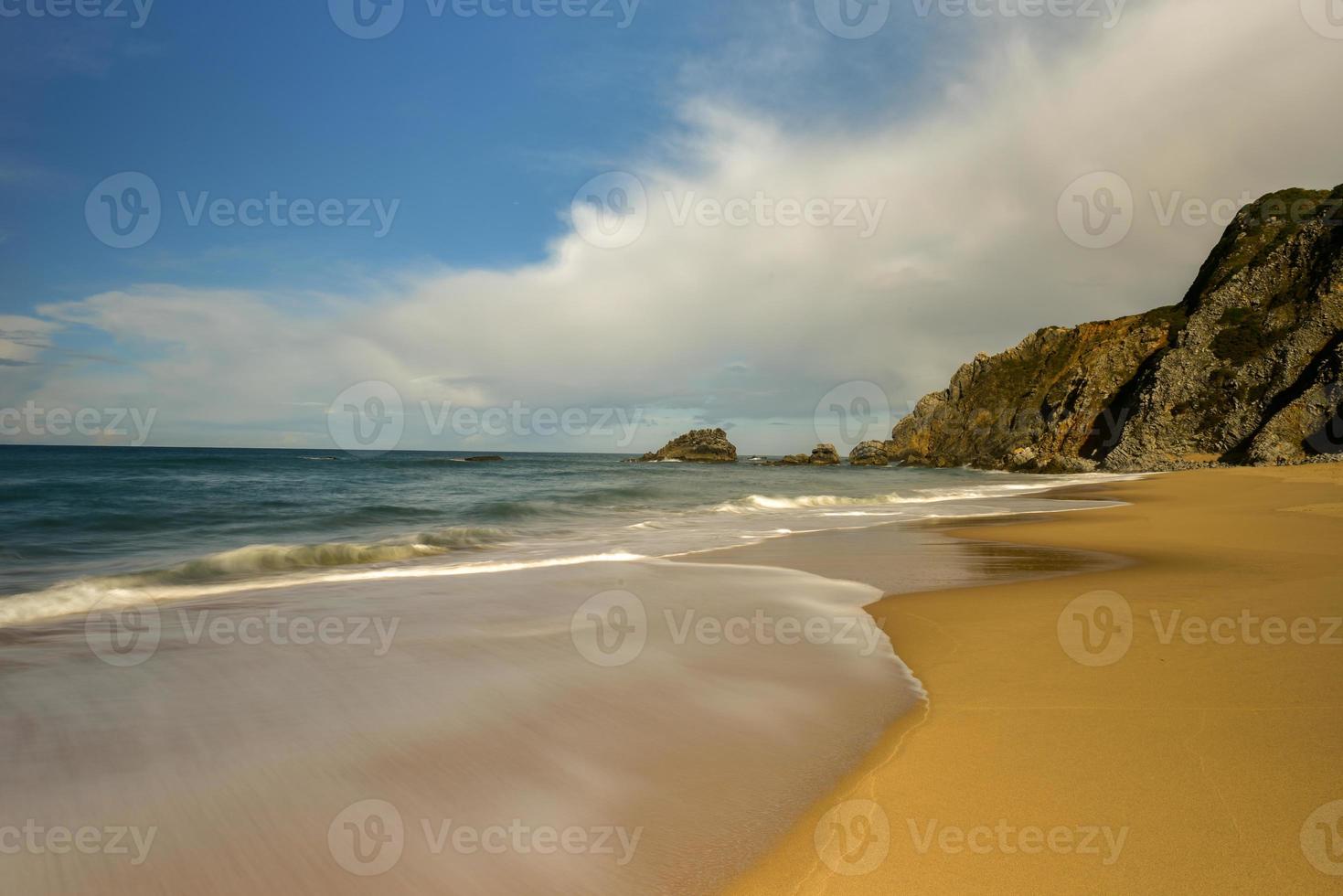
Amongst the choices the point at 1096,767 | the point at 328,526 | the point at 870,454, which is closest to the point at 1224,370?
the point at 870,454

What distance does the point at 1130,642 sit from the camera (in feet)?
16.3

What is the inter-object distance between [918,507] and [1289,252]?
155 ft

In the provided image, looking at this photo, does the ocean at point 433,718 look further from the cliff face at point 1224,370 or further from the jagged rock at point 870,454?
the jagged rock at point 870,454

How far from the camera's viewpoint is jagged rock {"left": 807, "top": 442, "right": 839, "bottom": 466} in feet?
309

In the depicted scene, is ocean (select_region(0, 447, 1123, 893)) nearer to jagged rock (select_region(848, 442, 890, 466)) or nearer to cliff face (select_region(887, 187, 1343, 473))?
cliff face (select_region(887, 187, 1343, 473))

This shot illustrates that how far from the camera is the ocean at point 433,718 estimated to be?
99.9 inches

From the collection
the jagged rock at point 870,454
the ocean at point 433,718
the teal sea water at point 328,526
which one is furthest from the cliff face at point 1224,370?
the ocean at point 433,718

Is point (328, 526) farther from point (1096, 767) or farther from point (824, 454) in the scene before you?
point (824, 454)

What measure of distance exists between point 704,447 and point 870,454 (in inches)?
1111

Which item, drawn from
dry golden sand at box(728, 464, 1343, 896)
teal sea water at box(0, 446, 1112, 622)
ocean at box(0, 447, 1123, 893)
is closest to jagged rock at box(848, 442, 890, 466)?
teal sea water at box(0, 446, 1112, 622)

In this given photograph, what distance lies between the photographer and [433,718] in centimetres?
390

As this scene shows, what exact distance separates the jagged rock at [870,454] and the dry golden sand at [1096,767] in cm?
9156

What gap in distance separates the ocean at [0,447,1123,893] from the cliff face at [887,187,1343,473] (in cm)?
4568

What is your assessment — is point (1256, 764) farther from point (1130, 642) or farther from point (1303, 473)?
point (1303, 473)
